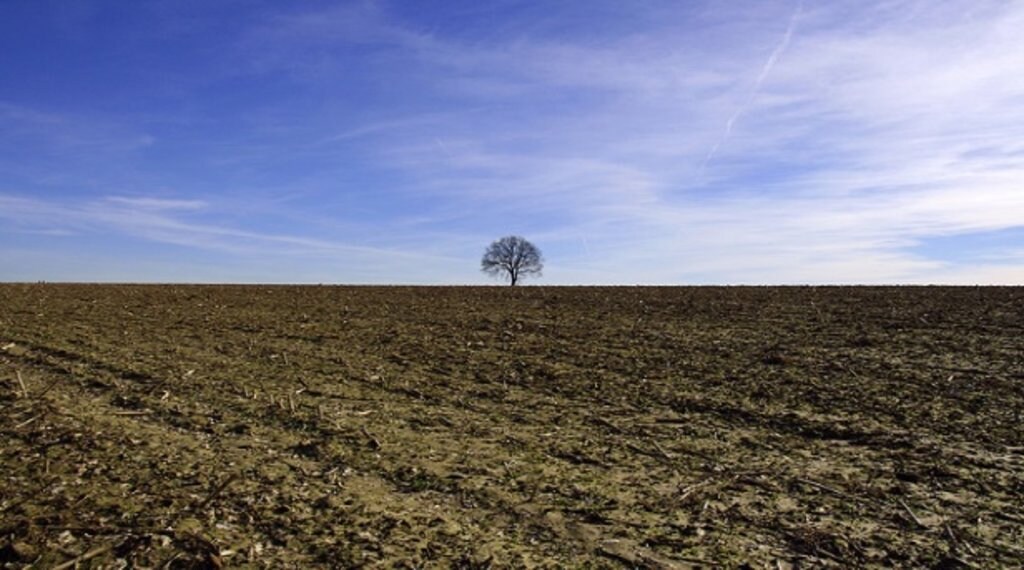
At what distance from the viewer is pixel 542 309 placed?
2306 centimetres

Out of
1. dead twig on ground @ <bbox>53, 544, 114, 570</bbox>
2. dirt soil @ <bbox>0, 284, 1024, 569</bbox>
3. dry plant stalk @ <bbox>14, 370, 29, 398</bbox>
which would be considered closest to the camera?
dead twig on ground @ <bbox>53, 544, 114, 570</bbox>

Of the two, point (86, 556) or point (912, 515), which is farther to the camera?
point (912, 515)

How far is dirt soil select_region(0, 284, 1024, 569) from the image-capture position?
5.20 metres

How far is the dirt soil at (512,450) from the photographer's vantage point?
17.1 feet

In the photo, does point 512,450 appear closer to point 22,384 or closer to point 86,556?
point 86,556

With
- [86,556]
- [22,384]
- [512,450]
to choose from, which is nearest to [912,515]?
[512,450]

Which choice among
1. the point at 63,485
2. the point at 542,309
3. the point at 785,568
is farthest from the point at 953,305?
the point at 63,485

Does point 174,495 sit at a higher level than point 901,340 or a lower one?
lower

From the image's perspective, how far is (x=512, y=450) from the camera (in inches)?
297

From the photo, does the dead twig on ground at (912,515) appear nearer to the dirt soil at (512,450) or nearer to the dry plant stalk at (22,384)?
the dirt soil at (512,450)

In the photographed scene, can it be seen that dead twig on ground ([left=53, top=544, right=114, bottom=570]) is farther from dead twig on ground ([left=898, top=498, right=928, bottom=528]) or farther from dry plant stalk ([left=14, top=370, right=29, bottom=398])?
dead twig on ground ([left=898, top=498, right=928, bottom=528])

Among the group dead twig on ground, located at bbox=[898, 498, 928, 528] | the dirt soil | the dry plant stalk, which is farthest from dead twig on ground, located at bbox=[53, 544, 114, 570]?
dead twig on ground, located at bbox=[898, 498, 928, 528]

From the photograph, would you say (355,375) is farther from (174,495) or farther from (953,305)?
(953,305)

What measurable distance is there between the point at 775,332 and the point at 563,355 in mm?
6042
